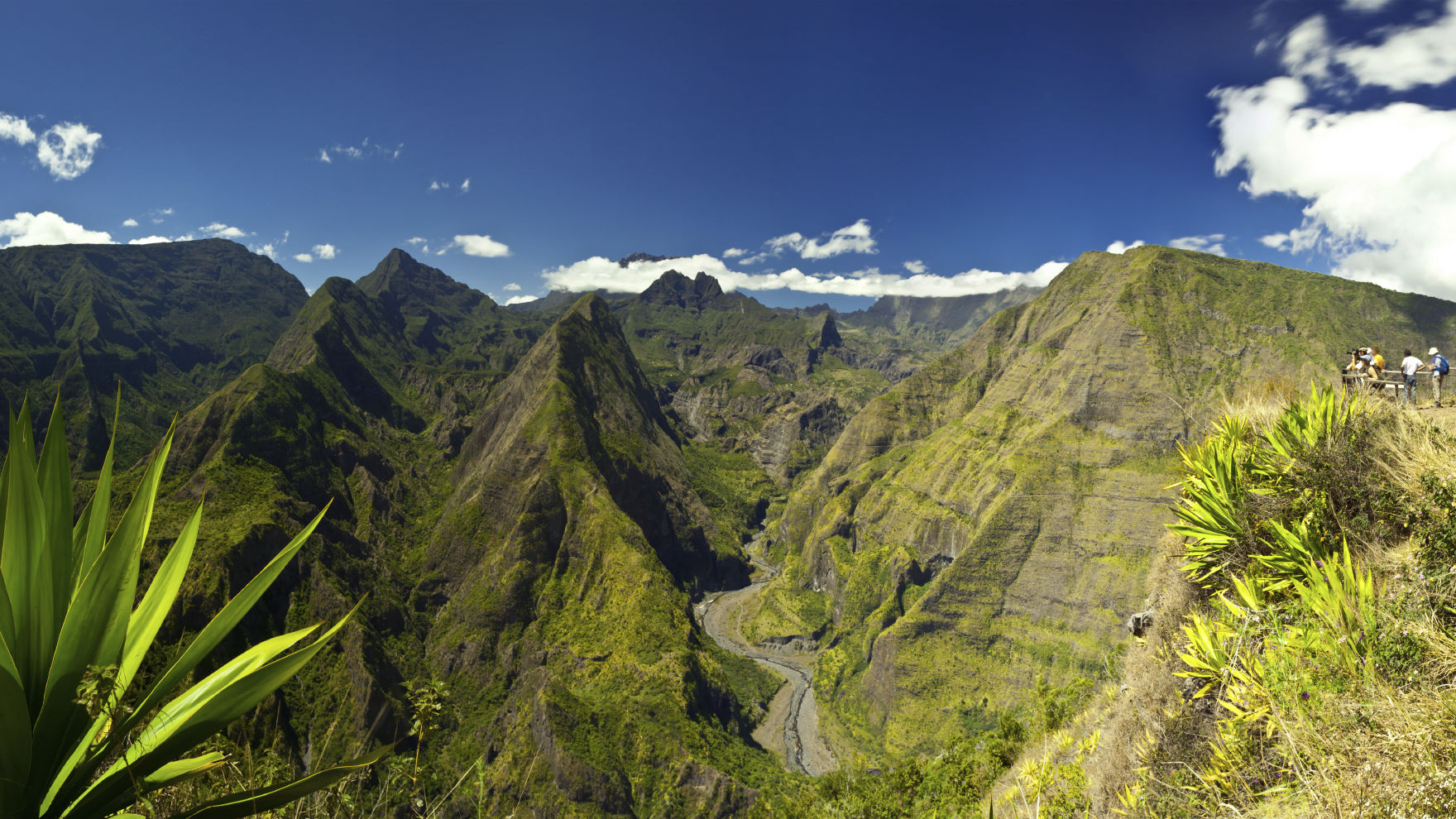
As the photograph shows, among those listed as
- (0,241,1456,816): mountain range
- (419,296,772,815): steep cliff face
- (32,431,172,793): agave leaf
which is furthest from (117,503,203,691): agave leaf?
(0,241,1456,816): mountain range

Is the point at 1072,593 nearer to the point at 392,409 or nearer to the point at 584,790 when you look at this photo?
the point at 584,790

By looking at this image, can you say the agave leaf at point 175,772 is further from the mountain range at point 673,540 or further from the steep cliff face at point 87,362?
the steep cliff face at point 87,362

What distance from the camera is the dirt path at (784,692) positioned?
8794 cm

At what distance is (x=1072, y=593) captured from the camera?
82.4m

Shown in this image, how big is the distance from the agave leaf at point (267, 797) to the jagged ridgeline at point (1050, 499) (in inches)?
3618

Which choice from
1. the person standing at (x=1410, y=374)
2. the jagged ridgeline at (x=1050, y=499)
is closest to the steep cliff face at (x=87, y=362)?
the jagged ridgeline at (x=1050, y=499)

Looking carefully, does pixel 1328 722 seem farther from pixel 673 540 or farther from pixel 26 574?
pixel 673 540

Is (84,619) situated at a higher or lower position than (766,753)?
higher

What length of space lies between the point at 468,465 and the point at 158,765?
150630mm

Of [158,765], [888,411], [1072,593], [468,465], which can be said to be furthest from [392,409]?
[158,765]

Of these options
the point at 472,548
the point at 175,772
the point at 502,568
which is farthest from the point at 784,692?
the point at 175,772

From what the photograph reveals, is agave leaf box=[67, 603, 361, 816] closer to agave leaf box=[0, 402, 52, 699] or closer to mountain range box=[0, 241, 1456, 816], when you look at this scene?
agave leaf box=[0, 402, 52, 699]

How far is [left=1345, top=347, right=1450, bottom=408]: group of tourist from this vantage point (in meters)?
11.5

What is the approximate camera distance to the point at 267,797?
9.71ft
